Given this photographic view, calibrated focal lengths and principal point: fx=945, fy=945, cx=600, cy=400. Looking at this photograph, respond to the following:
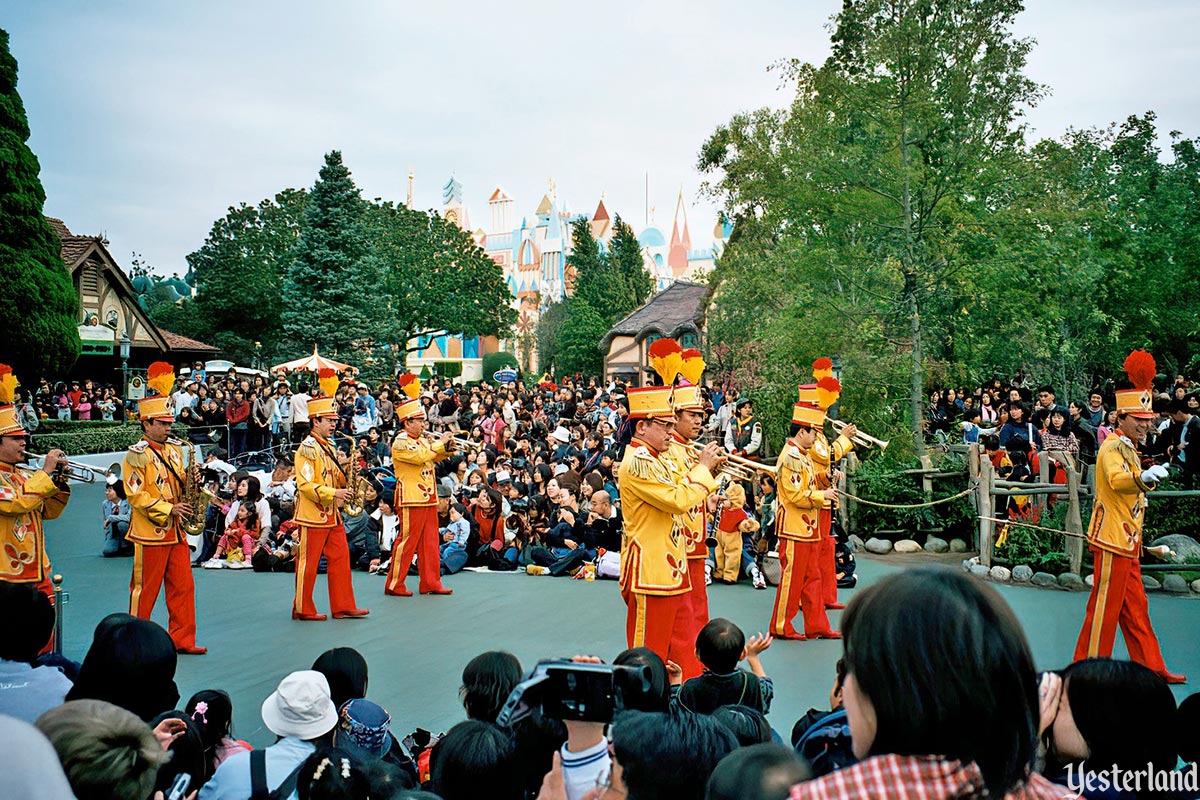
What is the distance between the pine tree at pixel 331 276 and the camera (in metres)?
30.9

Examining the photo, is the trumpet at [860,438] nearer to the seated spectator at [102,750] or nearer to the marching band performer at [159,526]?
the marching band performer at [159,526]

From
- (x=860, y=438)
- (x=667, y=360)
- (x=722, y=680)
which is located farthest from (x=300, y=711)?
(x=860, y=438)

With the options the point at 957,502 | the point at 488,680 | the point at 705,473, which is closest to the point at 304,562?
the point at 705,473

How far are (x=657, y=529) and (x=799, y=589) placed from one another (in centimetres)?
Answer: 235

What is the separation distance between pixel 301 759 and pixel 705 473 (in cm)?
292

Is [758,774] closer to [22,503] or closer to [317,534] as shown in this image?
[22,503]

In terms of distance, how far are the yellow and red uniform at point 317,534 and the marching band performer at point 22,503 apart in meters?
2.00

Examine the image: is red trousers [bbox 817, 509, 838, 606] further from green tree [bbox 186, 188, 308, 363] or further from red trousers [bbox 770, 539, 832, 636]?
green tree [bbox 186, 188, 308, 363]

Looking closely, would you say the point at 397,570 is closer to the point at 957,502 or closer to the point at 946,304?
the point at 957,502

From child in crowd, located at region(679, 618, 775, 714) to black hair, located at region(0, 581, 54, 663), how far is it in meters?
2.42

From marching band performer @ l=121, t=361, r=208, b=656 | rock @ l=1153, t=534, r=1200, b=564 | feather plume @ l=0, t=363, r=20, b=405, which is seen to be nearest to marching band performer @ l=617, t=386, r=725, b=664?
marching band performer @ l=121, t=361, r=208, b=656

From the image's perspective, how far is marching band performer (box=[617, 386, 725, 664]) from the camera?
543 centimetres

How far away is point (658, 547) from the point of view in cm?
551

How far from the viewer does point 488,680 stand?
138 inches
